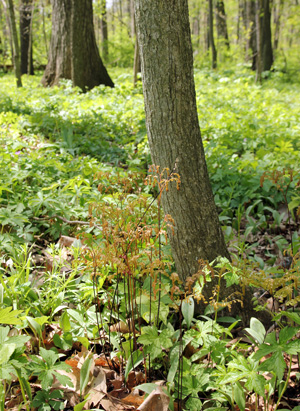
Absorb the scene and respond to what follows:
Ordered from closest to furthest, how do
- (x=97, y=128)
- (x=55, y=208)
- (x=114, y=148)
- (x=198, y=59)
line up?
1. (x=55, y=208)
2. (x=114, y=148)
3. (x=97, y=128)
4. (x=198, y=59)

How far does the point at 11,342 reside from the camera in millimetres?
1471

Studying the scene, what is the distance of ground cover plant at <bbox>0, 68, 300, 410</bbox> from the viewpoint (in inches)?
62.0

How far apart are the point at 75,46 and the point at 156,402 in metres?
8.27

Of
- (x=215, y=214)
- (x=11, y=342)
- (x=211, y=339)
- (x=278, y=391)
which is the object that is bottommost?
(x=278, y=391)

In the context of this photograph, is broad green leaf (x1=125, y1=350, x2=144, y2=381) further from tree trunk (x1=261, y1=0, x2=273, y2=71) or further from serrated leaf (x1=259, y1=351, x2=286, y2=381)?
tree trunk (x1=261, y1=0, x2=273, y2=71)

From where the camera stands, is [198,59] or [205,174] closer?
[205,174]

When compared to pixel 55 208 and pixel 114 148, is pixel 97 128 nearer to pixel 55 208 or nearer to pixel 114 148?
pixel 114 148

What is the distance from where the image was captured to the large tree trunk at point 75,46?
8227 mm

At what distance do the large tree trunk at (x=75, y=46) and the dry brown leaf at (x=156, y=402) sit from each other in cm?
770

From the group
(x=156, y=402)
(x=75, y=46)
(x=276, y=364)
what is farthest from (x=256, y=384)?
(x=75, y=46)

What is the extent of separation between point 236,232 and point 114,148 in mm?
2245

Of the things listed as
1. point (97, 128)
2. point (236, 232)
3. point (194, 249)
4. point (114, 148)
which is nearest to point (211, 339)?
point (194, 249)

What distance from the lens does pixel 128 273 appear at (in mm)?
1631

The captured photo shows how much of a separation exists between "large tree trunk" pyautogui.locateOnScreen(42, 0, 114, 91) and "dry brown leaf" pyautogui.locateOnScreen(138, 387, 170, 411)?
7.70 metres
